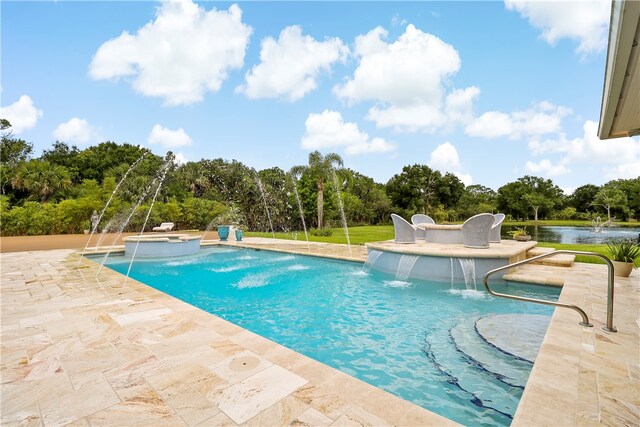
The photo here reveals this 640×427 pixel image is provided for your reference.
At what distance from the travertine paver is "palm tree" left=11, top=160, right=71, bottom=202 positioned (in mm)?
26441

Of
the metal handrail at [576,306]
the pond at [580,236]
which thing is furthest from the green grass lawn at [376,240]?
the metal handrail at [576,306]

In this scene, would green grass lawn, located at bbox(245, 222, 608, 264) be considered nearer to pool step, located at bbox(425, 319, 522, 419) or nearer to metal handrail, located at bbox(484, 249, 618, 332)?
metal handrail, located at bbox(484, 249, 618, 332)

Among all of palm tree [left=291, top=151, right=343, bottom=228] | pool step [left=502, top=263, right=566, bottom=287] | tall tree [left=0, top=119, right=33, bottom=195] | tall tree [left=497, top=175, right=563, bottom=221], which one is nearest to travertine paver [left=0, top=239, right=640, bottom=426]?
pool step [left=502, top=263, right=566, bottom=287]

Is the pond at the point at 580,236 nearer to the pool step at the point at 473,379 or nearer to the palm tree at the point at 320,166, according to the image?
the palm tree at the point at 320,166

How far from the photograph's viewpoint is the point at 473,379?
9.53ft

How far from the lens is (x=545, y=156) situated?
102 ft

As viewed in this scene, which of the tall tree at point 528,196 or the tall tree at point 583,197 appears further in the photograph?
the tall tree at point 583,197

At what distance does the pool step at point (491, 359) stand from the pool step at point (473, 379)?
0.18 ft

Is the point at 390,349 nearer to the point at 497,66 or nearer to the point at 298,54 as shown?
the point at 497,66

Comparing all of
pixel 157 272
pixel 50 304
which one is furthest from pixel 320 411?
pixel 157 272

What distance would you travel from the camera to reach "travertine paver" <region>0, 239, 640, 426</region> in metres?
1.99

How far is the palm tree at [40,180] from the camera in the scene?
23.1 meters

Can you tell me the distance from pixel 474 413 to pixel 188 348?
2.77m

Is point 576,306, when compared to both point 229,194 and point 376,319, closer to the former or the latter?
point 376,319
